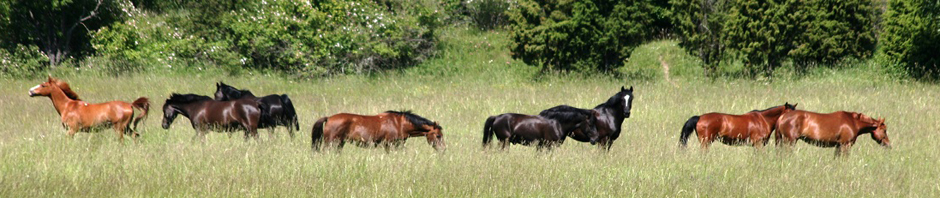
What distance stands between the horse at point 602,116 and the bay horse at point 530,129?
8 cm

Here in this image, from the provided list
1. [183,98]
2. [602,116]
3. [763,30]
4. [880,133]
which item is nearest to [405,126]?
[602,116]

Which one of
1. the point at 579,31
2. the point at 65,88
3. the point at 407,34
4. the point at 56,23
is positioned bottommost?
the point at 407,34

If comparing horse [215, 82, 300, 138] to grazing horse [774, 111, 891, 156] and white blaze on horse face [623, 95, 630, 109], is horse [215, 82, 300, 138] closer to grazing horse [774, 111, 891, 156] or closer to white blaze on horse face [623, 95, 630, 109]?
white blaze on horse face [623, 95, 630, 109]

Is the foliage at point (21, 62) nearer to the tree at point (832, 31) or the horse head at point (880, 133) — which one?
the tree at point (832, 31)

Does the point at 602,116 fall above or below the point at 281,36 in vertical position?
above

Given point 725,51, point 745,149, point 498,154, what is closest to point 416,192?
point 498,154

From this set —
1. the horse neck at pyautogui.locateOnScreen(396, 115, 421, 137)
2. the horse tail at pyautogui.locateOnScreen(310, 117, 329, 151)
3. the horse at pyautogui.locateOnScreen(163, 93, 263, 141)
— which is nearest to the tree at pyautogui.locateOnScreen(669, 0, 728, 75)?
the horse at pyautogui.locateOnScreen(163, 93, 263, 141)

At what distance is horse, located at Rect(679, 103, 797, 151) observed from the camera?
10422 millimetres

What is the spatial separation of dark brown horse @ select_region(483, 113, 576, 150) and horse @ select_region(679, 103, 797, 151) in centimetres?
129

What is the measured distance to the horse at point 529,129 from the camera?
34.2 feet

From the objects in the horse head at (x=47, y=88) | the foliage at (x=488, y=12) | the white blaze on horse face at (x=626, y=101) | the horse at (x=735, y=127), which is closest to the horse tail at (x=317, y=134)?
the white blaze on horse face at (x=626, y=101)

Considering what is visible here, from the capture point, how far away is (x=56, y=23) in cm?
2789

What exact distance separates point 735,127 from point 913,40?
15.5 m

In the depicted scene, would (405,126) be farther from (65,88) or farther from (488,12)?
(488,12)
